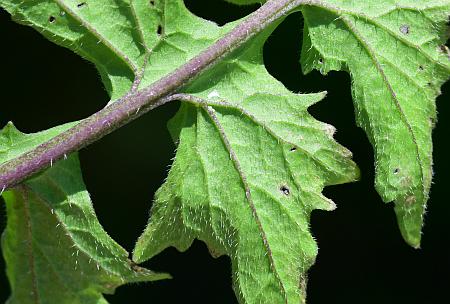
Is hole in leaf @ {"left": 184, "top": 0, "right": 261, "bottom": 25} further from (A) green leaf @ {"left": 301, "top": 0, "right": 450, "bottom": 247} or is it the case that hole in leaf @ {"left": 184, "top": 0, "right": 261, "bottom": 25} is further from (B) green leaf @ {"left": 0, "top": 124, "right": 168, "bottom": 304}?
(B) green leaf @ {"left": 0, "top": 124, "right": 168, "bottom": 304}

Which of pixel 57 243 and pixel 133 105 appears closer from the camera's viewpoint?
pixel 133 105

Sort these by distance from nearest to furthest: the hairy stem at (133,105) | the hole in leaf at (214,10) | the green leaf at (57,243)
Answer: the hairy stem at (133,105)
the green leaf at (57,243)
the hole in leaf at (214,10)

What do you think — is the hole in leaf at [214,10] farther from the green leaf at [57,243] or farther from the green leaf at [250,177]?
the green leaf at [57,243]

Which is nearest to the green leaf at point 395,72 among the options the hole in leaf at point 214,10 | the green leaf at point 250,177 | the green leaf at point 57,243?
the green leaf at point 250,177

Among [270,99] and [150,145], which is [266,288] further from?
[150,145]

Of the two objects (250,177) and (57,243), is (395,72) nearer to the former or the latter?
(250,177)

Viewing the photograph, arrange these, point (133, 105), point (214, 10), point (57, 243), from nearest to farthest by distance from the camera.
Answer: point (133, 105) < point (57, 243) < point (214, 10)

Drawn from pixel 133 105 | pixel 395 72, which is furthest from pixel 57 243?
pixel 395 72
